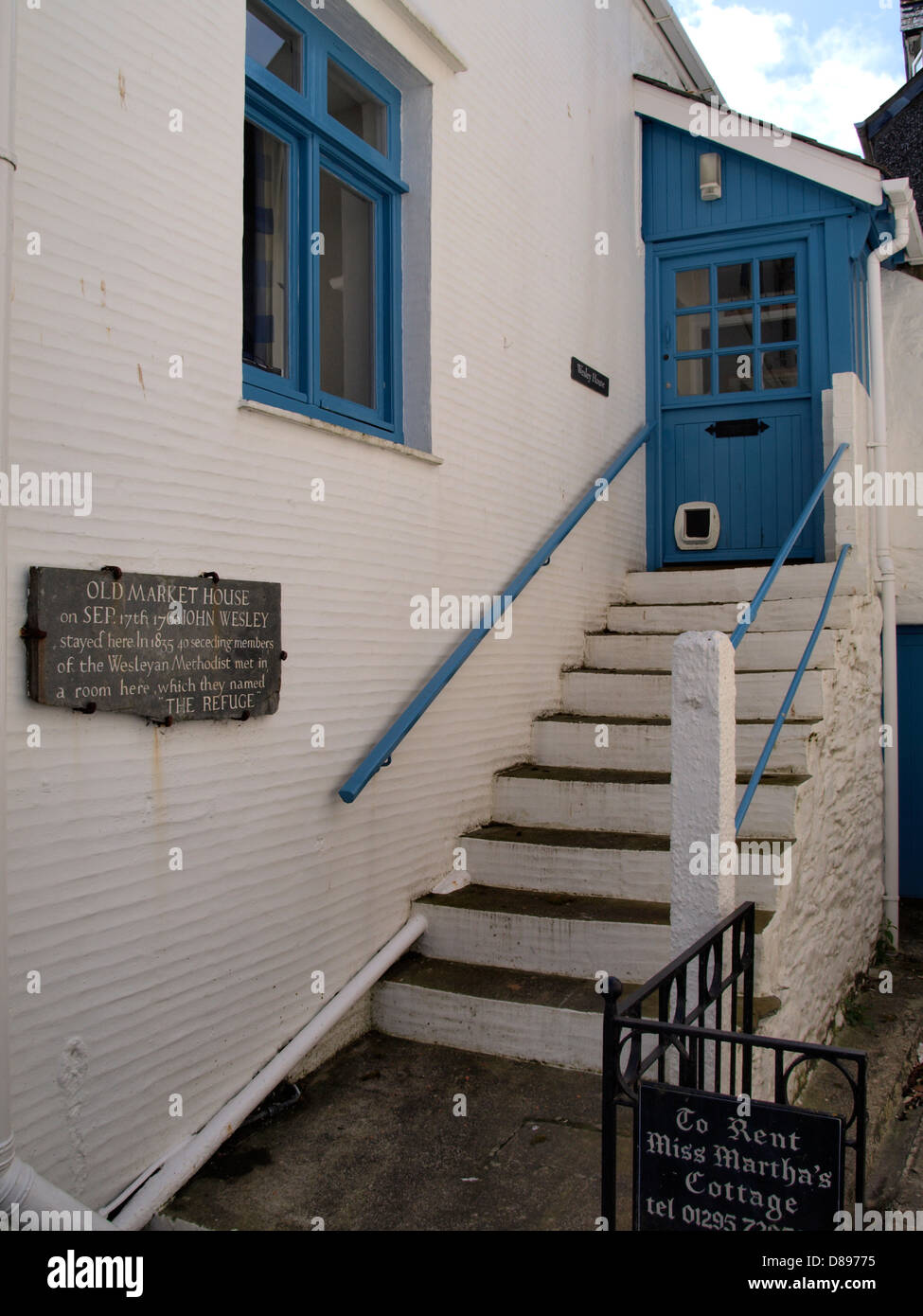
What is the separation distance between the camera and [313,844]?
12.7 ft

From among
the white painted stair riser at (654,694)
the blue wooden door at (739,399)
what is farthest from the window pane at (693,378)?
the white painted stair riser at (654,694)

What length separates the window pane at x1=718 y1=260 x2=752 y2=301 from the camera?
715cm

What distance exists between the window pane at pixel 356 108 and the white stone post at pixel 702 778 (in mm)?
2889

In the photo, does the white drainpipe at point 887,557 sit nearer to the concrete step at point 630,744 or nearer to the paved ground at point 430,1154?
the concrete step at point 630,744

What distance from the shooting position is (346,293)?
457 cm

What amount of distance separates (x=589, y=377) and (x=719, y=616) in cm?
168

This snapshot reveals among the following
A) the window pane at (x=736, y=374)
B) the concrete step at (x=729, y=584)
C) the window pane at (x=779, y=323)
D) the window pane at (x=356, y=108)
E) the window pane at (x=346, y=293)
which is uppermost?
the window pane at (x=356, y=108)

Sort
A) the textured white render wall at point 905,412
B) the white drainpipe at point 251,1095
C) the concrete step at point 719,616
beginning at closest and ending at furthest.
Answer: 1. the white drainpipe at point 251,1095
2. the concrete step at point 719,616
3. the textured white render wall at point 905,412

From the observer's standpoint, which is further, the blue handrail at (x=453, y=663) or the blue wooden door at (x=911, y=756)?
the blue wooden door at (x=911, y=756)

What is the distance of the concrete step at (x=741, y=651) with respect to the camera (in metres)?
5.33

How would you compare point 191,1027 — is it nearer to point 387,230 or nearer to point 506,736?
point 506,736

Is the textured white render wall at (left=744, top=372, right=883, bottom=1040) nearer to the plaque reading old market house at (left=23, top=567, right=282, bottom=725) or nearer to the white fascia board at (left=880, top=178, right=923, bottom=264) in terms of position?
the white fascia board at (left=880, top=178, right=923, bottom=264)

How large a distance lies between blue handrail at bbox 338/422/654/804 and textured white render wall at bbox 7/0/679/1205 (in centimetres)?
10

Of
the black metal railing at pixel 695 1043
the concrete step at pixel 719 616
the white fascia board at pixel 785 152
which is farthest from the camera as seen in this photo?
the white fascia board at pixel 785 152
